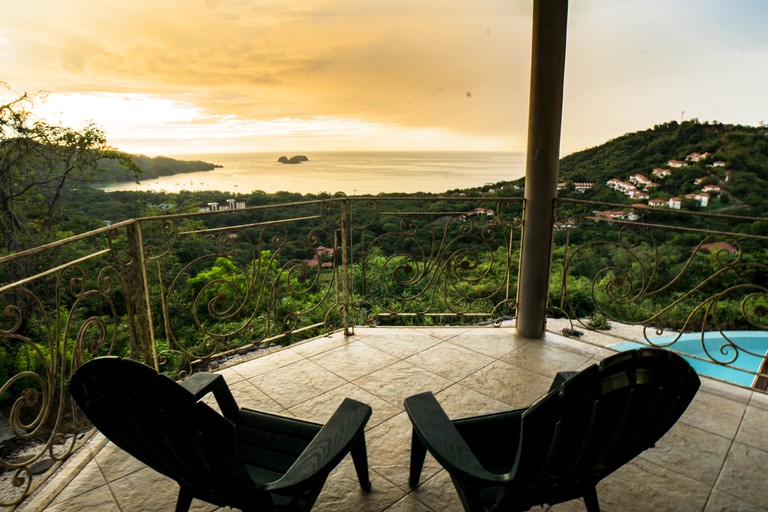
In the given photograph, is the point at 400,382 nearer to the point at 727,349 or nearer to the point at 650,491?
the point at 650,491

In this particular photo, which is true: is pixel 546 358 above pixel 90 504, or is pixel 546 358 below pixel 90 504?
above

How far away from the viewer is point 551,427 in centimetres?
120

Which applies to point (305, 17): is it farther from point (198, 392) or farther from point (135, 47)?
point (198, 392)

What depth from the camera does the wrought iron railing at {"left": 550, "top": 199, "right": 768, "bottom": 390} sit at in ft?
9.21

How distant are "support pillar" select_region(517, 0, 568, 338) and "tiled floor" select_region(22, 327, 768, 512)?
0.34 meters

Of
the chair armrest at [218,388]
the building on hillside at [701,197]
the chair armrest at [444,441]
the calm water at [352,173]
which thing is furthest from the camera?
the calm water at [352,173]

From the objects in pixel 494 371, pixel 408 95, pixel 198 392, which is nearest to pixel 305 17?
pixel 408 95

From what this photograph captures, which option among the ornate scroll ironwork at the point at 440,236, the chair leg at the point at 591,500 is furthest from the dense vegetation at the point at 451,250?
the chair leg at the point at 591,500

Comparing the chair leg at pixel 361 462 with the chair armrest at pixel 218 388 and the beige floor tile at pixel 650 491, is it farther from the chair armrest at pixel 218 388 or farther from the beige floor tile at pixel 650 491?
the beige floor tile at pixel 650 491

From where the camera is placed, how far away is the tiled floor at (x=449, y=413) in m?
1.87

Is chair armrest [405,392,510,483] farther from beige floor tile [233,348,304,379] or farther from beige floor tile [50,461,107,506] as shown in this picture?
beige floor tile [233,348,304,379]

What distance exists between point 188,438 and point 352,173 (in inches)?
316

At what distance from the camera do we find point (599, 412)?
1197 mm

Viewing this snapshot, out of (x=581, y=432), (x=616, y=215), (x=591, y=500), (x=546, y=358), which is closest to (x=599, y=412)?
(x=581, y=432)
